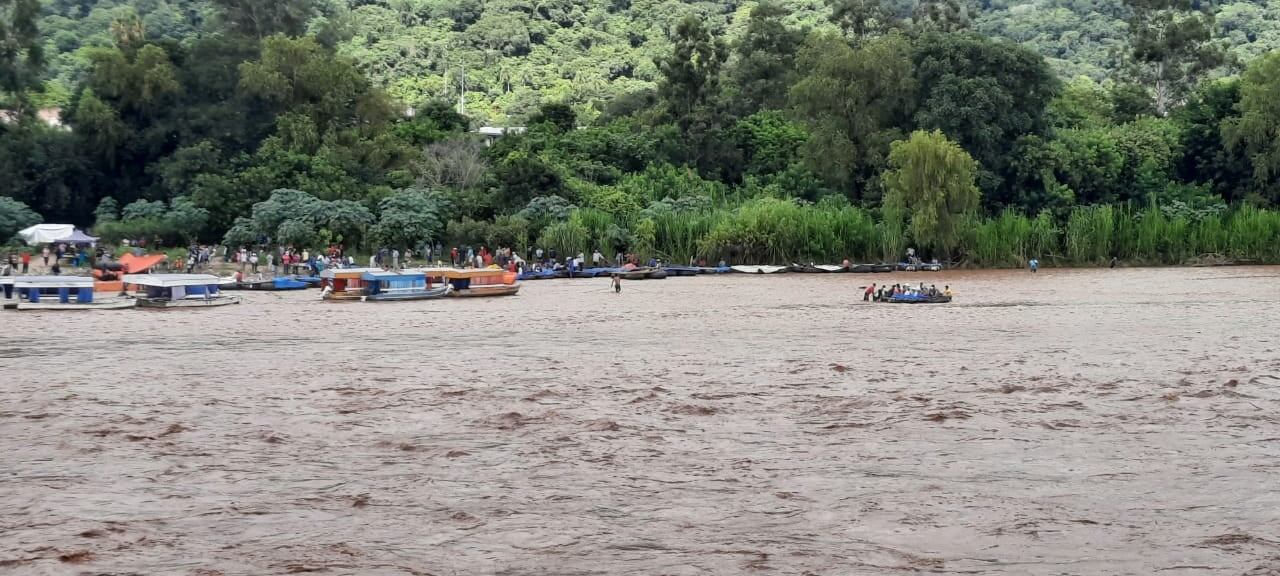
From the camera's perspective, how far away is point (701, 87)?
62.8m

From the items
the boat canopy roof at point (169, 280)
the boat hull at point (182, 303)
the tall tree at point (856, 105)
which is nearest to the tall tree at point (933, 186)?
the tall tree at point (856, 105)

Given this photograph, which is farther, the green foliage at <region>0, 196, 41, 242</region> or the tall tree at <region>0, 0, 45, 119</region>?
the tall tree at <region>0, 0, 45, 119</region>

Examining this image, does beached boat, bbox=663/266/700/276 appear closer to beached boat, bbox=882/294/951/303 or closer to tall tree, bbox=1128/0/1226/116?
beached boat, bbox=882/294/951/303

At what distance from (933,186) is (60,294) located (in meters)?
29.7

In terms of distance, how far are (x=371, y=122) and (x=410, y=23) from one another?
41.8 meters

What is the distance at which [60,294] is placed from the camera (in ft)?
115

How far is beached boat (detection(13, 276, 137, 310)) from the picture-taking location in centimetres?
3444

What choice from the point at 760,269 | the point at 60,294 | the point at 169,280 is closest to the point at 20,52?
the point at 60,294

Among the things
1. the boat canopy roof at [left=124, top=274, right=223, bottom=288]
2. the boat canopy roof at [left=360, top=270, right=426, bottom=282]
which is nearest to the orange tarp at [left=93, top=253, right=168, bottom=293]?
the boat canopy roof at [left=124, top=274, right=223, bottom=288]

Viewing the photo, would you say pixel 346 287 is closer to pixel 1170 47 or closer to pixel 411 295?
pixel 411 295

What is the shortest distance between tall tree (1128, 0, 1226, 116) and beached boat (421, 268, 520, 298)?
127 feet

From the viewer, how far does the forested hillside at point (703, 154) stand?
2023 inches

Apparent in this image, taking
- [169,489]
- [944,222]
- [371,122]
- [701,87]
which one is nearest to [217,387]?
[169,489]

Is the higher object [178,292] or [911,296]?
[178,292]
